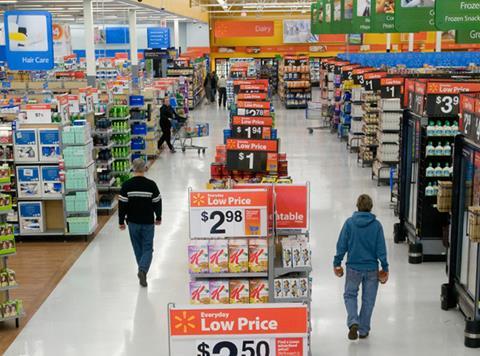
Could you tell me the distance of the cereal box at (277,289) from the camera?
6.83 m

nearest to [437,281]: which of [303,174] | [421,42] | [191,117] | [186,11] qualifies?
[303,174]

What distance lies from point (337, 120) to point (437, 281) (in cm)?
1575

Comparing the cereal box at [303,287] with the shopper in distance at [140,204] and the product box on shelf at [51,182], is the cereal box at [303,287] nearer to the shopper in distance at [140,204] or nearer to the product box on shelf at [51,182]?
the shopper in distance at [140,204]

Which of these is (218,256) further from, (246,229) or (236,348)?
(236,348)

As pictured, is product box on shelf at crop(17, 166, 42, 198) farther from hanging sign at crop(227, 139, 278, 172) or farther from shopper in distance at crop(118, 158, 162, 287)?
hanging sign at crop(227, 139, 278, 172)

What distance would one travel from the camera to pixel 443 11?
870cm

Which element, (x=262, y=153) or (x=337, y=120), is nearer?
(x=262, y=153)

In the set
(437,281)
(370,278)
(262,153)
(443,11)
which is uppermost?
(443,11)

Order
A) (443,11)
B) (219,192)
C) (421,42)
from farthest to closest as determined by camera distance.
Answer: (421,42), (443,11), (219,192)

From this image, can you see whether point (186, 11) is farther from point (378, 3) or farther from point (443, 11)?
point (443, 11)

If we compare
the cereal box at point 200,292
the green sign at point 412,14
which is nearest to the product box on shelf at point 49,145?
the green sign at point 412,14

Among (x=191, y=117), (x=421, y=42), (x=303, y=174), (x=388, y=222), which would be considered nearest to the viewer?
(x=388, y=222)

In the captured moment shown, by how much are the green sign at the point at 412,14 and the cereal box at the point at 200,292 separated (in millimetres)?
5907

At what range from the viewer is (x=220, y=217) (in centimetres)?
665
